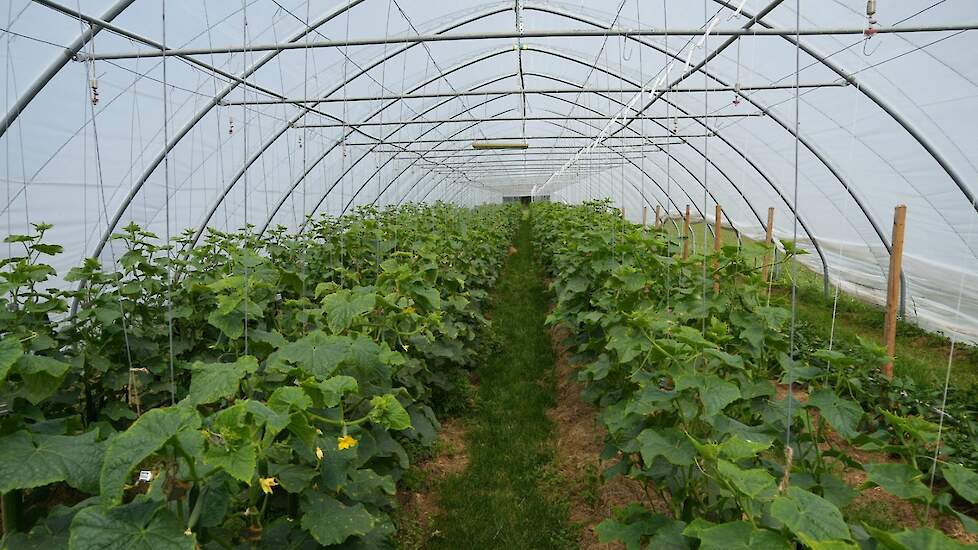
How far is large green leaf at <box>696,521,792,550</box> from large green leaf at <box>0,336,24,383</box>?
2.16 meters

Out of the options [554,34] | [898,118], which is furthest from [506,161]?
[898,118]

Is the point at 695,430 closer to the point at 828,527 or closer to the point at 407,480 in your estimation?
the point at 828,527

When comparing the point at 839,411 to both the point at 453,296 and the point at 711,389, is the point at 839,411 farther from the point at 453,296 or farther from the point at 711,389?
the point at 453,296

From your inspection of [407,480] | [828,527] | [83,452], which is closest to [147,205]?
[407,480]

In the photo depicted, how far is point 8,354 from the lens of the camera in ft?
6.10

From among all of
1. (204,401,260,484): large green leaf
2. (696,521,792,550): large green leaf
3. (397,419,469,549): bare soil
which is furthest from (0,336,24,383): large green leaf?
(397,419,469,549): bare soil

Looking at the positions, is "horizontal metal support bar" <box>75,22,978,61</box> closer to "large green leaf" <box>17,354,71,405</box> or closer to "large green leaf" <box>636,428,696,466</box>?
"large green leaf" <box>17,354,71,405</box>

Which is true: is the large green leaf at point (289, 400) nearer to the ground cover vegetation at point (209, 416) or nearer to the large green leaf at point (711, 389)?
the ground cover vegetation at point (209, 416)

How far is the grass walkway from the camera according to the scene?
158 inches

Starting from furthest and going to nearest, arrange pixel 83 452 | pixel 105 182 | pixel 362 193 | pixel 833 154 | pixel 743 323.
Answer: pixel 362 193 → pixel 833 154 → pixel 105 182 → pixel 743 323 → pixel 83 452

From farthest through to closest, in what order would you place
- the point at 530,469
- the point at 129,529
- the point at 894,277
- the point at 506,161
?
1. the point at 506,161
2. the point at 894,277
3. the point at 530,469
4. the point at 129,529

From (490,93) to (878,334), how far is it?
296 inches

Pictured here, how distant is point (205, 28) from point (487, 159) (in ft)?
55.9

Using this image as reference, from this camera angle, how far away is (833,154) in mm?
9719
